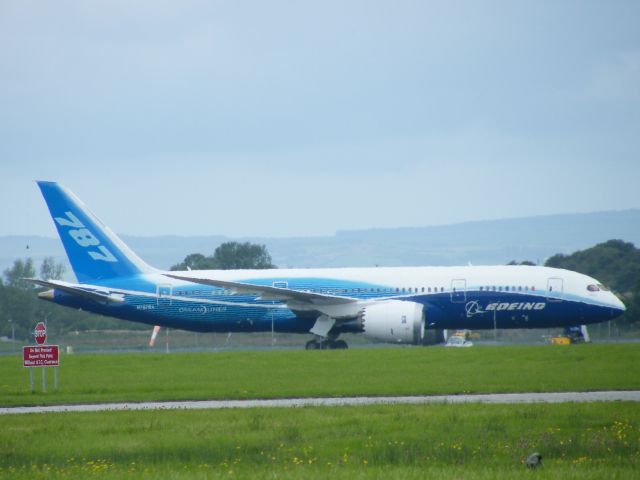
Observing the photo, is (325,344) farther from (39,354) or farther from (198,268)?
(198,268)

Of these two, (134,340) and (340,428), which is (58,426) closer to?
(340,428)

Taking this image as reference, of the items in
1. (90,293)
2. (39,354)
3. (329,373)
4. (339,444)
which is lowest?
(339,444)

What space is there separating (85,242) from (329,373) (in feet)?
64.8

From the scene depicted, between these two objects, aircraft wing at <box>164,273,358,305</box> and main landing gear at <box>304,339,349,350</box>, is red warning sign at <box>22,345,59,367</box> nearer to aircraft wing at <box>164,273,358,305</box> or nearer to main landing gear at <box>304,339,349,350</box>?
aircraft wing at <box>164,273,358,305</box>

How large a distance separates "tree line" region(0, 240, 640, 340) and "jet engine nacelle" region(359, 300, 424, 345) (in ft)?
78.7

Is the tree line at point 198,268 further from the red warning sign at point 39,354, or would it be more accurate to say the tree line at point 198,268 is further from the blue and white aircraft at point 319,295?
the red warning sign at point 39,354

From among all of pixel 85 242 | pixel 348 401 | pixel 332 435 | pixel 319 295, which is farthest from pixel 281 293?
pixel 332 435

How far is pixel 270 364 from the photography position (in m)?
37.3

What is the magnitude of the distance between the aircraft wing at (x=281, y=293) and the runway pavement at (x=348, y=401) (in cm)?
1896

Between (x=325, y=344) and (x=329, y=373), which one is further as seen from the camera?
(x=325, y=344)

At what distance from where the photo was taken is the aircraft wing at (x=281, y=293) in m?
46.8

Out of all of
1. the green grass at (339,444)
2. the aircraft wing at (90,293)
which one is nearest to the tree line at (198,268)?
the aircraft wing at (90,293)

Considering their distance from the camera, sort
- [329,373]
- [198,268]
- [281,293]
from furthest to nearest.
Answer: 1. [198,268]
2. [281,293]
3. [329,373]

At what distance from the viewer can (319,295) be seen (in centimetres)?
4678
